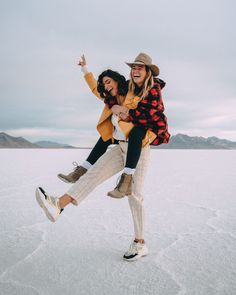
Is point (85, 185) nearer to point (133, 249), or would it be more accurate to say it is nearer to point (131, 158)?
point (131, 158)

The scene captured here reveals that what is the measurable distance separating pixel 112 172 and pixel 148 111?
1.61ft

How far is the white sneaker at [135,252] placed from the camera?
2471 mm

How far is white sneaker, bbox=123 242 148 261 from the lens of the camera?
2.47m

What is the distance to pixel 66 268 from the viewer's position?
2340mm

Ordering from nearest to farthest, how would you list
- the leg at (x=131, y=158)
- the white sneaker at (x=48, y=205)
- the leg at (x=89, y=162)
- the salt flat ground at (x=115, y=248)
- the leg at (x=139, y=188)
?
the salt flat ground at (x=115, y=248)
the white sneaker at (x=48, y=205)
the leg at (x=131, y=158)
the leg at (x=139, y=188)
the leg at (x=89, y=162)

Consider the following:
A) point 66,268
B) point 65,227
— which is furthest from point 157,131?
point 65,227

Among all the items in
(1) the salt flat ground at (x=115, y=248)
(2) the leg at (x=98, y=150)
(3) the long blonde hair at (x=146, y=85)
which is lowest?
(1) the salt flat ground at (x=115, y=248)

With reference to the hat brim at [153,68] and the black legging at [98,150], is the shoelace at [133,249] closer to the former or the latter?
the black legging at [98,150]

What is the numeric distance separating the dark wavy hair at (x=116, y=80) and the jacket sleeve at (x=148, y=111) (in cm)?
22

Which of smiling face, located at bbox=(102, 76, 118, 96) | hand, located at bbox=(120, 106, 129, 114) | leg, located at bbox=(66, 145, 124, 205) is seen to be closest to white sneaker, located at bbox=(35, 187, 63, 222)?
leg, located at bbox=(66, 145, 124, 205)

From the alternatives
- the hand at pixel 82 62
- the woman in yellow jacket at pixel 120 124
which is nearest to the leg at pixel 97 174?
the woman in yellow jacket at pixel 120 124

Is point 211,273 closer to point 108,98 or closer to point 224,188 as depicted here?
point 108,98

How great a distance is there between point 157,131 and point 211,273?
92 cm

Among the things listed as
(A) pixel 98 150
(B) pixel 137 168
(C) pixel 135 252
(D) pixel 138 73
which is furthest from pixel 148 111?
(C) pixel 135 252
